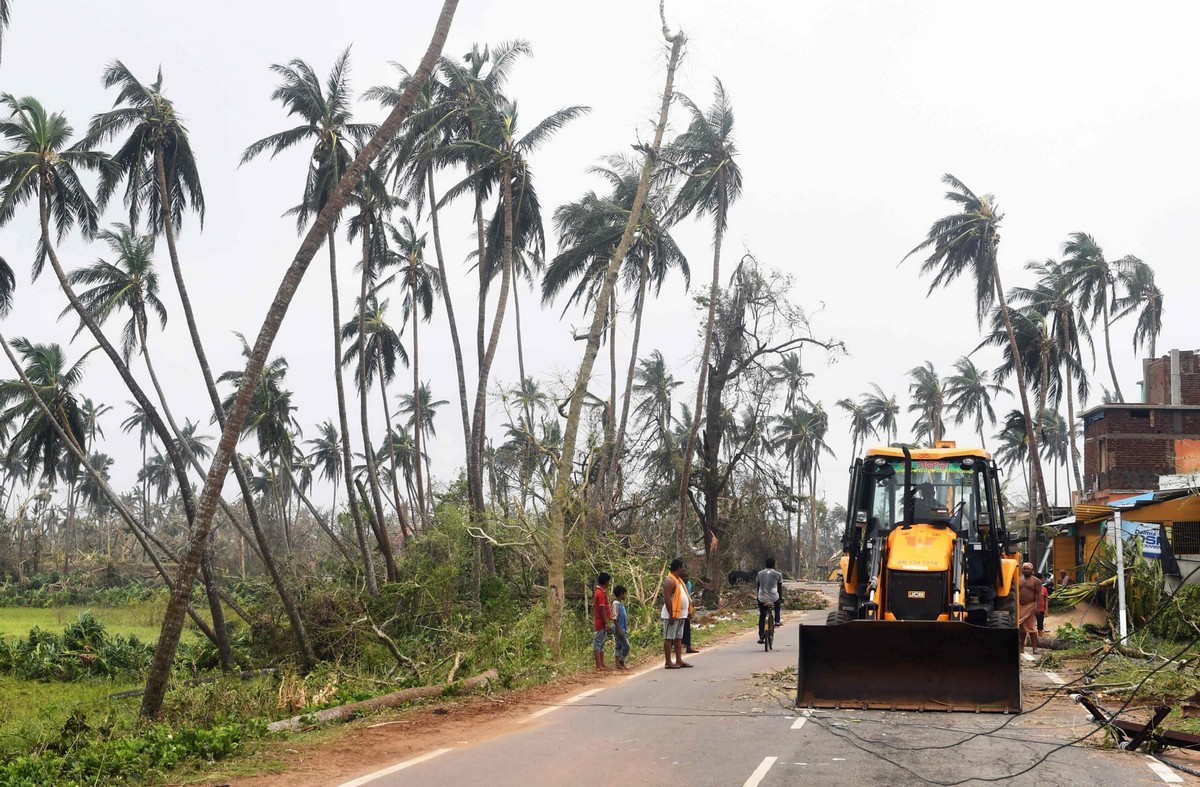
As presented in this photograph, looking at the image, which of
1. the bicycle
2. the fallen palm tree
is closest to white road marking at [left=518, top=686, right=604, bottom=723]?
the fallen palm tree

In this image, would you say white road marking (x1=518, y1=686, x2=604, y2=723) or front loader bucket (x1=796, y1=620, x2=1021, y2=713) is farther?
white road marking (x1=518, y1=686, x2=604, y2=723)

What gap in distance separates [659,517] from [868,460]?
72.1 feet

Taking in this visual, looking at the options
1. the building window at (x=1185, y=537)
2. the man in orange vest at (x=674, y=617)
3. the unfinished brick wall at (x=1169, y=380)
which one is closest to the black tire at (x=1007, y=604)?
the man in orange vest at (x=674, y=617)

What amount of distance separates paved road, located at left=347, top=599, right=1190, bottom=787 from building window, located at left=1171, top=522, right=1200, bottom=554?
55.8 ft

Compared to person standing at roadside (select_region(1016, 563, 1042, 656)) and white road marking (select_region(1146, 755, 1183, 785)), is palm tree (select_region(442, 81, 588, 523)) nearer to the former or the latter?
person standing at roadside (select_region(1016, 563, 1042, 656))

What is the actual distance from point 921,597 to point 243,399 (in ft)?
29.9

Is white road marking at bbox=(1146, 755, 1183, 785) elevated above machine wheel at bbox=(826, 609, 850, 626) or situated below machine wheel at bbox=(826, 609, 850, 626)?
below

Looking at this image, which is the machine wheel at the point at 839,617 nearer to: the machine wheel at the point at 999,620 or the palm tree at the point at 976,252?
the machine wheel at the point at 999,620

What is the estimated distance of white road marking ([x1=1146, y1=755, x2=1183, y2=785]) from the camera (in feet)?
26.6

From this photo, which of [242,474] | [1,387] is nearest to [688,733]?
[242,474]

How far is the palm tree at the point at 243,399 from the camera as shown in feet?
46.4

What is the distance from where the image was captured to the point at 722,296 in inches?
1400

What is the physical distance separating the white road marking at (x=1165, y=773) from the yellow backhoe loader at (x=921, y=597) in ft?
7.00

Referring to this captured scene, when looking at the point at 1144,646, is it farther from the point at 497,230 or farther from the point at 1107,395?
the point at 1107,395
